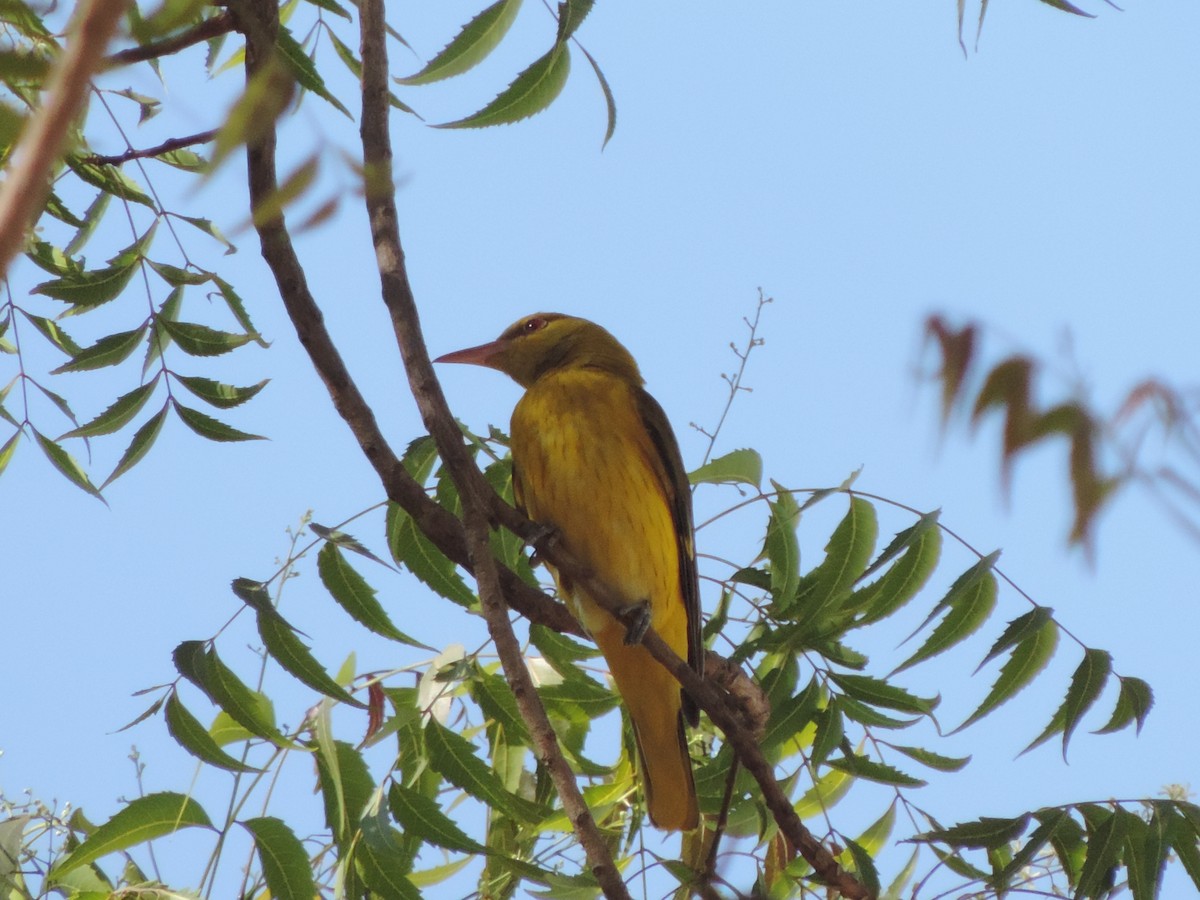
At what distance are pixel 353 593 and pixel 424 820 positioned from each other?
61 cm

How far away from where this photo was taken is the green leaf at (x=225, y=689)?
3.06 metres

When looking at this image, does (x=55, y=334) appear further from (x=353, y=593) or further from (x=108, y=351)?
(x=353, y=593)

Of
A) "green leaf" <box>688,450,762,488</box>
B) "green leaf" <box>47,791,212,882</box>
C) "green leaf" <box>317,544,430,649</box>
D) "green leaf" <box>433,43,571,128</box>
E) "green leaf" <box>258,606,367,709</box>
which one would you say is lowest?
"green leaf" <box>47,791,212,882</box>

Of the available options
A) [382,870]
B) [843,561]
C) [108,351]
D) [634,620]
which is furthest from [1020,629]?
[108,351]

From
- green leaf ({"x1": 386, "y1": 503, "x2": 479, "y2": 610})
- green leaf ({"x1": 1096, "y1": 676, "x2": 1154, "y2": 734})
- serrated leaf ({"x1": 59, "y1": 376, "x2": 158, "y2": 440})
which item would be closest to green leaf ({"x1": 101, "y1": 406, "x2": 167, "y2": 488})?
serrated leaf ({"x1": 59, "y1": 376, "x2": 158, "y2": 440})

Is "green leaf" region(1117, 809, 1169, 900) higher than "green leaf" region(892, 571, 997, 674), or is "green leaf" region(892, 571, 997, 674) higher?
"green leaf" region(892, 571, 997, 674)

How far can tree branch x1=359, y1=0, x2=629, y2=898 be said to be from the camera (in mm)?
2602

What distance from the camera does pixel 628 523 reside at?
14.3ft

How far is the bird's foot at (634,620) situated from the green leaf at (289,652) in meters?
1.22

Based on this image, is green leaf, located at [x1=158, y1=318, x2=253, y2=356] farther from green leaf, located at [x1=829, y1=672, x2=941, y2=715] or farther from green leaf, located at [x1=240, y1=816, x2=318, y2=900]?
green leaf, located at [x1=829, y1=672, x2=941, y2=715]

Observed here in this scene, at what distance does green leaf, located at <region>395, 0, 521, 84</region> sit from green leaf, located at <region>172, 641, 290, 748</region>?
4.78ft

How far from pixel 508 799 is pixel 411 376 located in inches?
45.4

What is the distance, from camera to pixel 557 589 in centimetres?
450

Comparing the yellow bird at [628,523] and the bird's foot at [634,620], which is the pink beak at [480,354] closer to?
the yellow bird at [628,523]
